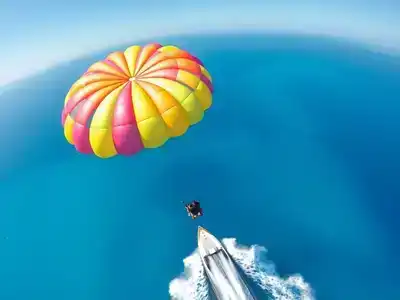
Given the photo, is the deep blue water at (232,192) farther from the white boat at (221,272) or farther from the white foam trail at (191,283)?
the white boat at (221,272)

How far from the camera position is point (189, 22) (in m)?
45.5

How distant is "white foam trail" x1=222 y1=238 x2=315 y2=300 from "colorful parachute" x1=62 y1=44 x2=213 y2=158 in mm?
8647

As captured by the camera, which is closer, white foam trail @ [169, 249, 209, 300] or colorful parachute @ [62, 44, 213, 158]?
colorful parachute @ [62, 44, 213, 158]

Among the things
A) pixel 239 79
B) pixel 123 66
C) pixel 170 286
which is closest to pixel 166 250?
pixel 170 286

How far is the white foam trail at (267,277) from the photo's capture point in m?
23.1

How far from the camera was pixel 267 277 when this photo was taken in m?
23.7

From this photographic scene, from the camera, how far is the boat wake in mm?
23125

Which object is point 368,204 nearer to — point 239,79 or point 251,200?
point 251,200

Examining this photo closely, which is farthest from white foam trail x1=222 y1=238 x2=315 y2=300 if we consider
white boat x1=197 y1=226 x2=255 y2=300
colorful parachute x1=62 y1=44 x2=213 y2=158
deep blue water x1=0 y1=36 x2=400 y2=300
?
colorful parachute x1=62 y1=44 x2=213 y2=158

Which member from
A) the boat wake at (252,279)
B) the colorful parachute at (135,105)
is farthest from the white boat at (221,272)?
the colorful parachute at (135,105)

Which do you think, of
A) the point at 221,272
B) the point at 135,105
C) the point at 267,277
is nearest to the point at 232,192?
the point at 267,277

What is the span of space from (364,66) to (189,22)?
19277 mm

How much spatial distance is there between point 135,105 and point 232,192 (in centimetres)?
1045

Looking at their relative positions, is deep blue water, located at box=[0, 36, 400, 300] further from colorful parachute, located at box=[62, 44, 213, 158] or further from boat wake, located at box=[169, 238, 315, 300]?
colorful parachute, located at box=[62, 44, 213, 158]
